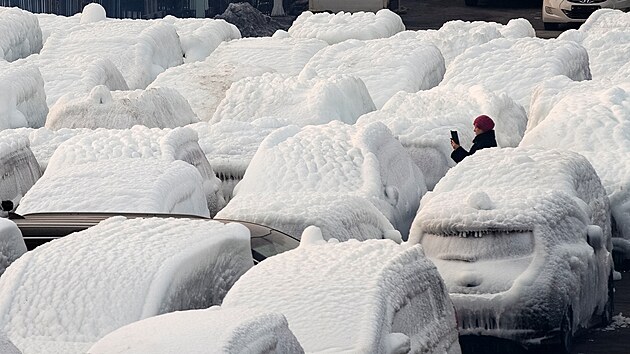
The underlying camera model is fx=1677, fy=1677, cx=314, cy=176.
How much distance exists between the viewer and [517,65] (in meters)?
18.5

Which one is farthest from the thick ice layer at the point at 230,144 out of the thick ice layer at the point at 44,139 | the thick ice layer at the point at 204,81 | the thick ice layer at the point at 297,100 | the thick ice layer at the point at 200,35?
the thick ice layer at the point at 200,35

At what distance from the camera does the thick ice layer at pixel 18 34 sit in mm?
22250

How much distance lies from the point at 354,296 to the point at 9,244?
201 centimetres

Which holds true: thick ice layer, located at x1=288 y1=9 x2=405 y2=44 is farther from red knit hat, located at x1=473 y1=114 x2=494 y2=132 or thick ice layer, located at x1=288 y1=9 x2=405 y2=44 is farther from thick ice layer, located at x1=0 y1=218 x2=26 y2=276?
thick ice layer, located at x1=0 y1=218 x2=26 y2=276

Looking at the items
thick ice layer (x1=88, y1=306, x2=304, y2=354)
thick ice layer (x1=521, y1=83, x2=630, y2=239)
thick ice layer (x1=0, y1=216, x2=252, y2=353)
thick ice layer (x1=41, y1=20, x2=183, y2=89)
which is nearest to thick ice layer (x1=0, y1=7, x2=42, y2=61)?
thick ice layer (x1=41, y1=20, x2=183, y2=89)

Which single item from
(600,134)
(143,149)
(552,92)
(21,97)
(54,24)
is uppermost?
(600,134)

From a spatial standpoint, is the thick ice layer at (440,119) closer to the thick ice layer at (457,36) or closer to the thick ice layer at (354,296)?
the thick ice layer at (457,36)

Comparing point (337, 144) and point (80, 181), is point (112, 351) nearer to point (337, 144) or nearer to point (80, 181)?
point (80, 181)

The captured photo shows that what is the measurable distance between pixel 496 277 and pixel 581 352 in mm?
862

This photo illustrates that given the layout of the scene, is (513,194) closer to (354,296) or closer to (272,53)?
(354,296)

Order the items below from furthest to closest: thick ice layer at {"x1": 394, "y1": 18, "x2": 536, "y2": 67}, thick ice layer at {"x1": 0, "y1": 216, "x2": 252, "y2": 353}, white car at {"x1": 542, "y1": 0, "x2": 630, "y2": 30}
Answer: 1. white car at {"x1": 542, "y1": 0, "x2": 630, "y2": 30}
2. thick ice layer at {"x1": 394, "y1": 18, "x2": 536, "y2": 67}
3. thick ice layer at {"x1": 0, "y1": 216, "x2": 252, "y2": 353}

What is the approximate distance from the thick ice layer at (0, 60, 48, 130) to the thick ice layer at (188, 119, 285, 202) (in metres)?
2.47

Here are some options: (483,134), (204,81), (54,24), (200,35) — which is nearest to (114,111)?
(204,81)

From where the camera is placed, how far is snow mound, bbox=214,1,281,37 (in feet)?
113
